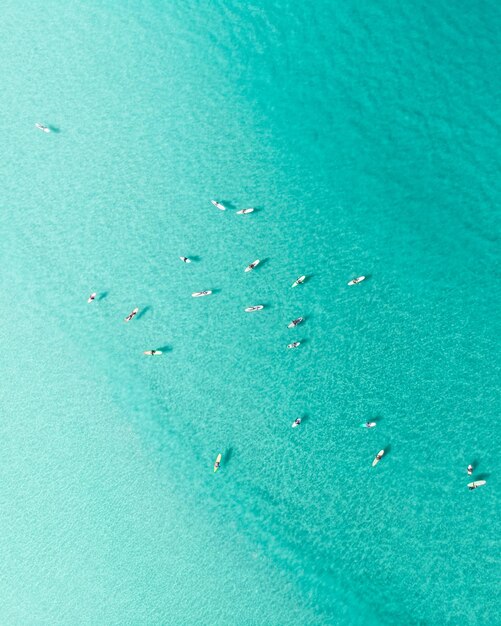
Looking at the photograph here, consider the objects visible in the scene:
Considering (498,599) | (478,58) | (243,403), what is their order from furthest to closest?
(478,58) < (243,403) < (498,599)

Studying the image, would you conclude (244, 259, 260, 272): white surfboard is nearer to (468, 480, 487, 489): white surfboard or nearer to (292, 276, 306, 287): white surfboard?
(292, 276, 306, 287): white surfboard

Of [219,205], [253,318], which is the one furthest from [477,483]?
[219,205]

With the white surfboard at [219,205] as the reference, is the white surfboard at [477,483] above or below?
below

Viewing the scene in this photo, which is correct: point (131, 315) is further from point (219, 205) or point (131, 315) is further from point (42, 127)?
point (42, 127)

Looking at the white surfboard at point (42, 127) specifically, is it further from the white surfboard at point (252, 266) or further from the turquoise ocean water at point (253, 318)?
the white surfboard at point (252, 266)

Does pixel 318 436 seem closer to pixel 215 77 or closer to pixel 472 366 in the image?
pixel 472 366

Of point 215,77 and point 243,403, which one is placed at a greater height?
point 215,77

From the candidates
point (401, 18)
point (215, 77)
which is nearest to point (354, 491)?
point (215, 77)

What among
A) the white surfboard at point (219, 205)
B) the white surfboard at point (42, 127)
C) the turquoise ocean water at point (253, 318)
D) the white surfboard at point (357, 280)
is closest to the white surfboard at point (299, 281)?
the turquoise ocean water at point (253, 318)

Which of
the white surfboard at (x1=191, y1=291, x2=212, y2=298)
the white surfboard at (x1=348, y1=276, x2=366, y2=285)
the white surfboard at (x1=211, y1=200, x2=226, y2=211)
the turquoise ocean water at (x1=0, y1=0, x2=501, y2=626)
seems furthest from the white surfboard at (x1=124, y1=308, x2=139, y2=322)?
the white surfboard at (x1=348, y1=276, x2=366, y2=285)
